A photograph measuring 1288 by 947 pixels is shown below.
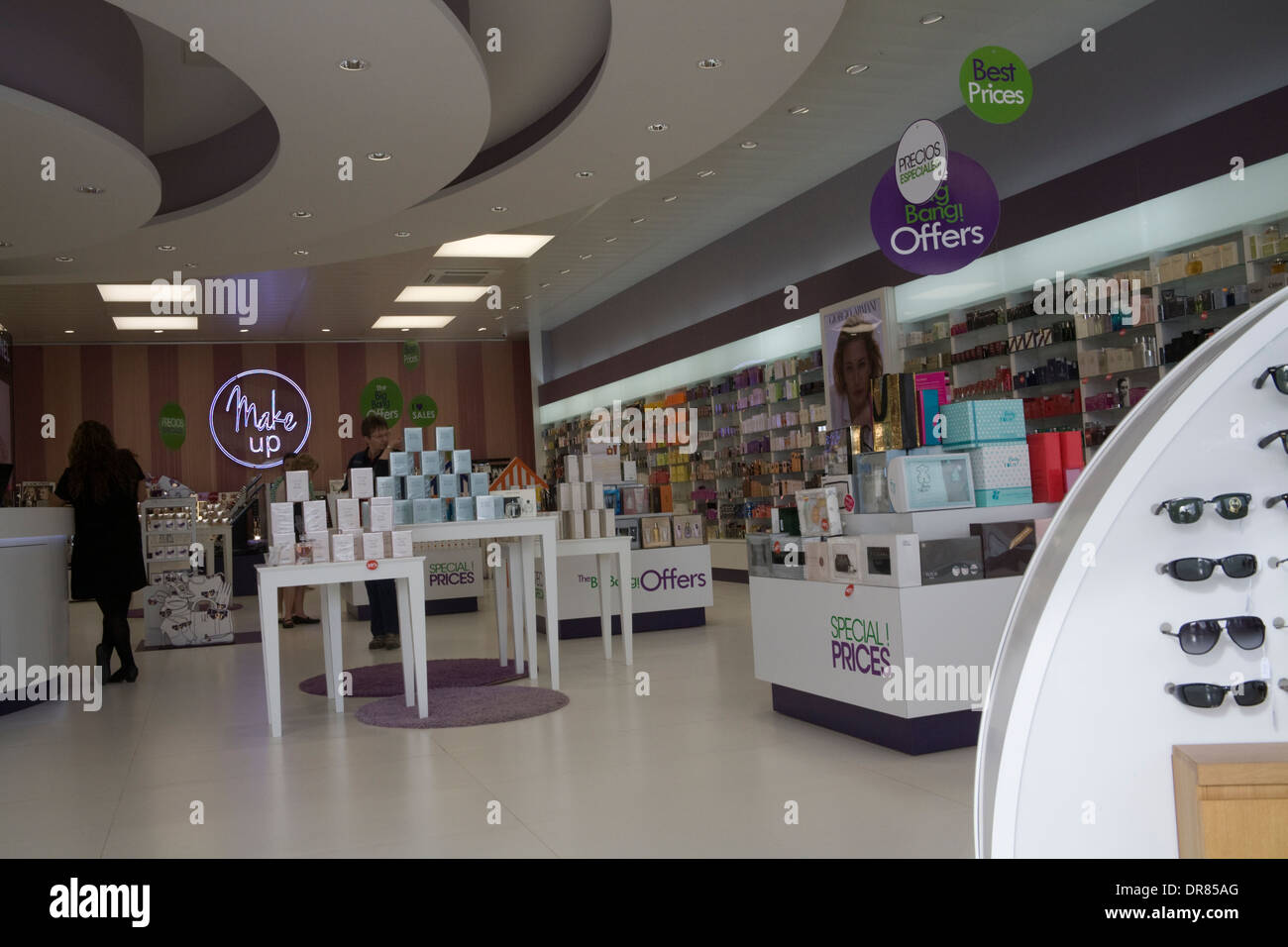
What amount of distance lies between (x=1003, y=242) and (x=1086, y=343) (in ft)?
3.18

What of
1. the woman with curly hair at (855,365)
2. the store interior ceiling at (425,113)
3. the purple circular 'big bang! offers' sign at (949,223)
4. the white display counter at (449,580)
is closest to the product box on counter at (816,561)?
the purple circular 'big bang! offers' sign at (949,223)

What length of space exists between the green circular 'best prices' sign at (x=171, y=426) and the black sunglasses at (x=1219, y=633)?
16714 mm

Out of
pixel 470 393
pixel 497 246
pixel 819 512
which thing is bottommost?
pixel 819 512

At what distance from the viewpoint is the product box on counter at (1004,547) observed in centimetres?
396

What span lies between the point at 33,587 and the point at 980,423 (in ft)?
15.9

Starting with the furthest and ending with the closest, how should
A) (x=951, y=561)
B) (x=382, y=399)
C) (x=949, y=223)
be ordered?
(x=382, y=399) < (x=949, y=223) < (x=951, y=561)

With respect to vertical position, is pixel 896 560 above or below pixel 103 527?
below

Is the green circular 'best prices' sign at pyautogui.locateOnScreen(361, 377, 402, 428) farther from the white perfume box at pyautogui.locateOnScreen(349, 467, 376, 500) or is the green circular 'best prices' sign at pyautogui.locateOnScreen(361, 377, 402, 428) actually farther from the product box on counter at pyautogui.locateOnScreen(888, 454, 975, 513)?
the product box on counter at pyautogui.locateOnScreen(888, 454, 975, 513)

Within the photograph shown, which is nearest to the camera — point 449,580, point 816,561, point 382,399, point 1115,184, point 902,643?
point 902,643

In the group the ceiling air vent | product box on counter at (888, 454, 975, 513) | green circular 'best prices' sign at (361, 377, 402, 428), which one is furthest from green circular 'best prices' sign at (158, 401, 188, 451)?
product box on counter at (888, 454, 975, 513)

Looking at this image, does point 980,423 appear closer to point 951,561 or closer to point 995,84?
point 951,561

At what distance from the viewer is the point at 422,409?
16891 millimetres

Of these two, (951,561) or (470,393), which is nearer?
(951,561)

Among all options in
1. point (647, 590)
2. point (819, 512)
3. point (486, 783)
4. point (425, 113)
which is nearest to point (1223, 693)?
point (486, 783)
